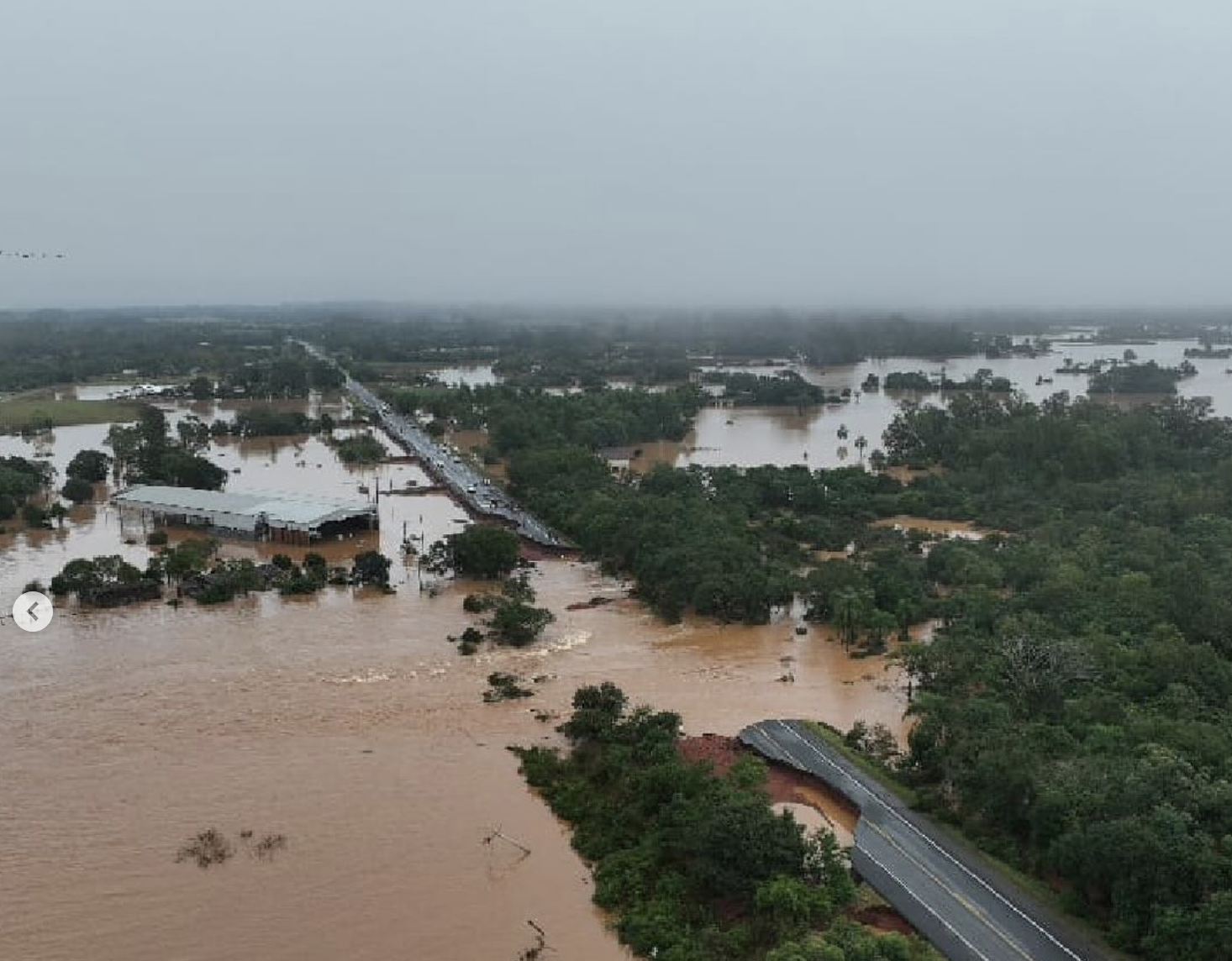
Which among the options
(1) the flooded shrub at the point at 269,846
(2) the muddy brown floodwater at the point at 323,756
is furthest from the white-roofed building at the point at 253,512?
(1) the flooded shrub at the point at 269,846

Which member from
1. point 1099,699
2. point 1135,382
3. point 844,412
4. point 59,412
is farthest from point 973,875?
point 1135,382

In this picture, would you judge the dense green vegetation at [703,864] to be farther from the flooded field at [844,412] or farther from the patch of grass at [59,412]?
the patch of grass at [59,412]

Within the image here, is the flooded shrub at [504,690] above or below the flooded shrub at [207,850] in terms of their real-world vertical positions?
above

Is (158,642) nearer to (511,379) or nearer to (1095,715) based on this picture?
(1095,715)

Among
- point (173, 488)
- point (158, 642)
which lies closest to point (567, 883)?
point (158, 642)

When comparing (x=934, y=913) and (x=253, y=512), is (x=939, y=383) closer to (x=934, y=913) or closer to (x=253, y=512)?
(x=253, y=512)

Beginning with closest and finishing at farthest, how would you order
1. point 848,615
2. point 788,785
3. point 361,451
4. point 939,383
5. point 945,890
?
point 945,890
point 788,785
point 848,615
point 361,451
point 939,383

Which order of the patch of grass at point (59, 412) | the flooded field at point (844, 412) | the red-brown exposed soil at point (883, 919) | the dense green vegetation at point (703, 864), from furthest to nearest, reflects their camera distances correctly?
the patch of grass at point (59, 412) < the flooded field at point (844, 412) < the red-brown exposed soil at point (883, 919) < the dense green vegetation at point (703, 864)
